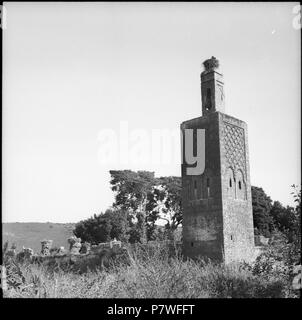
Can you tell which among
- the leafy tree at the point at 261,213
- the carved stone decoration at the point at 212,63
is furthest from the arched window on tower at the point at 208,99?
the leafy tree at the point at 261,213

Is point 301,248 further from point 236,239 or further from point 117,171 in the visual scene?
point 117,171

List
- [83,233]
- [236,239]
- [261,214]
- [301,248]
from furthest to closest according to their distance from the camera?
[83,233] → [261,214] → [236,239] → [301,248]

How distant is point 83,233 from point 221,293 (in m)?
33.0

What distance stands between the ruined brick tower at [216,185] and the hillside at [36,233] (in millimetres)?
29364

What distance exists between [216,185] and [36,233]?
120 feet

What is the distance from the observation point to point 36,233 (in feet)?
165

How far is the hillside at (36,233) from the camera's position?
4659 centimetres

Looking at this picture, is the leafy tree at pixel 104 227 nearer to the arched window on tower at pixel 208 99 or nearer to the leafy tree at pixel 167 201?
the leafy tree at pixel 167 201

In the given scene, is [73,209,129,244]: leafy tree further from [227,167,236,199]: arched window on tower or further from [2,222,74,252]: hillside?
[227,167,236,199]: arched window on tower

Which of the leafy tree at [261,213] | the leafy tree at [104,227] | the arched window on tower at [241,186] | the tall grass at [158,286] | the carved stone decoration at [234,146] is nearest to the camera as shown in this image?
the tall grass at [158,286]

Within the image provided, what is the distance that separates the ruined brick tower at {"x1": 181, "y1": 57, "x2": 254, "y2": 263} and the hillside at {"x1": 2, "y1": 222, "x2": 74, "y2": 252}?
96.3 feet

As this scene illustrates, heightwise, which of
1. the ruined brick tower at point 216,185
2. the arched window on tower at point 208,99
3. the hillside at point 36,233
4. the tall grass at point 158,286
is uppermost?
the arched window on tower at point 208,99
